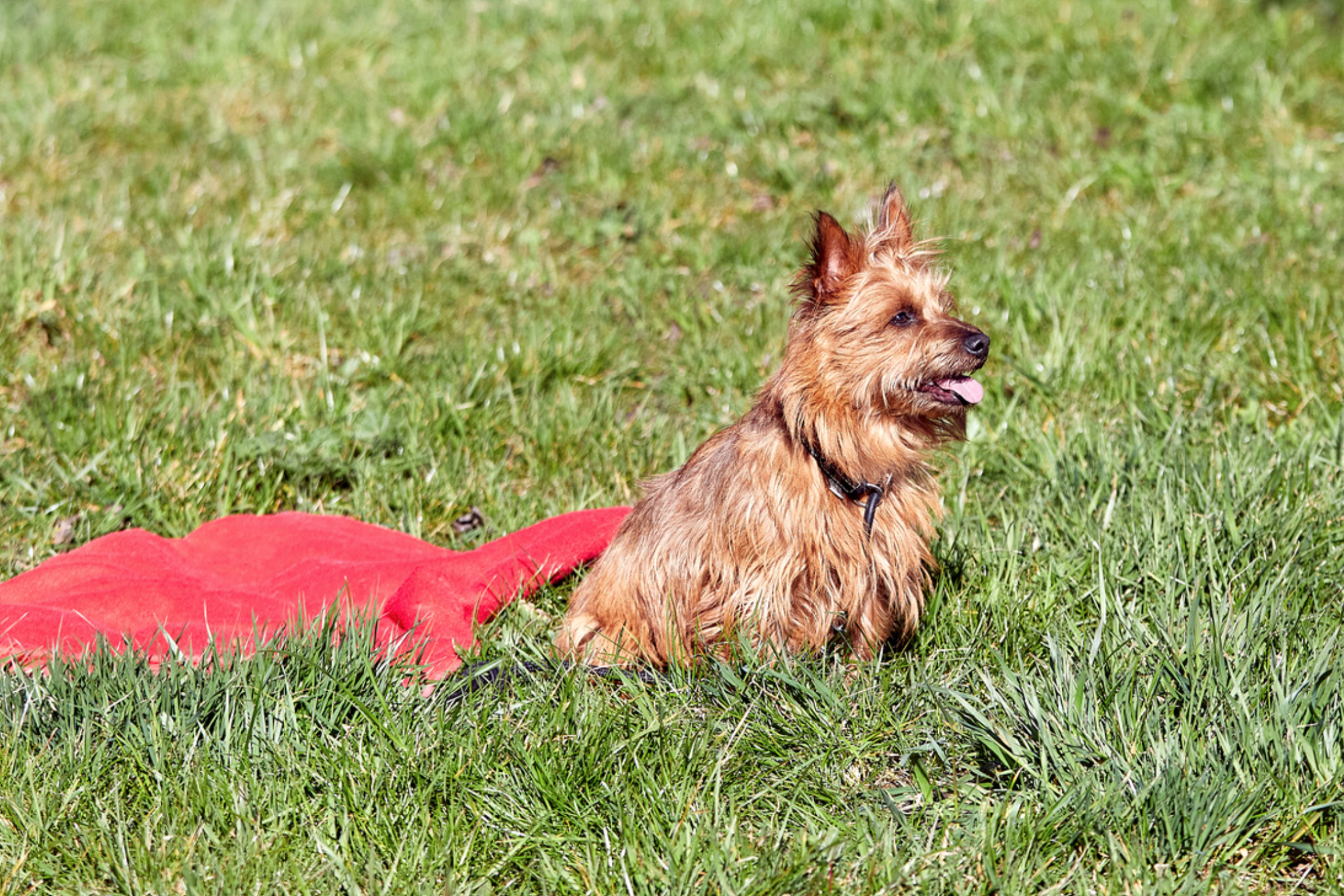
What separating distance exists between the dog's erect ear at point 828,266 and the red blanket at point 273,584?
1230mm

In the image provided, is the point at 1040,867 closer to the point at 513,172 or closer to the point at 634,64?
the point at 513,172

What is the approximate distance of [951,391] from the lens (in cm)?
319

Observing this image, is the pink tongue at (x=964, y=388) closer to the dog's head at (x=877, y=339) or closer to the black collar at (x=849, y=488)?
the dog's head at (x=877, y=339)

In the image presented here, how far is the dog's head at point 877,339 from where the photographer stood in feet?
10.4

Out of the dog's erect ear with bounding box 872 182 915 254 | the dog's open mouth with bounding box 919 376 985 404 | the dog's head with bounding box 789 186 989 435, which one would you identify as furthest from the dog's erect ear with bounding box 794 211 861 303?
the dog's open mouth with bounding box 919 376 985 404

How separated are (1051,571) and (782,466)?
39.8 inches

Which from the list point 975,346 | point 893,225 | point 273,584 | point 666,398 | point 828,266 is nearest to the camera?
point 975,346

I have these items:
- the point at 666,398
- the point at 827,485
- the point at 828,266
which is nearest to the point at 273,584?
the point at 666,398

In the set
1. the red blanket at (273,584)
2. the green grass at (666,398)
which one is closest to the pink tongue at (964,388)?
the green grass at (666,398)

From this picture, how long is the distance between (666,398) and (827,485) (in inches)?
74.5

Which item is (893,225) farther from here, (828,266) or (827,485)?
(827,485)

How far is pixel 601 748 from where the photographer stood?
301 cm

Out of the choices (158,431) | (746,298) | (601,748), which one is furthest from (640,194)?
(601,748)

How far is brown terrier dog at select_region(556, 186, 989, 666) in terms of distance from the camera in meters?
3.19
